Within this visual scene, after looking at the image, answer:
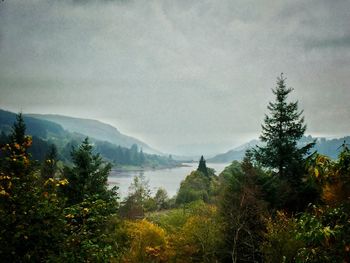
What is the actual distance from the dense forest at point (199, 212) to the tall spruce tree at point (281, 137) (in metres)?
0.09

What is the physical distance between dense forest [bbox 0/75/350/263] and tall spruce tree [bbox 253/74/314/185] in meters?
0.09

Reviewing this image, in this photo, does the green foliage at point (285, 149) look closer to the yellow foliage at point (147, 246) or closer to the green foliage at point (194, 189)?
the yellow foliage at point (147, 246)

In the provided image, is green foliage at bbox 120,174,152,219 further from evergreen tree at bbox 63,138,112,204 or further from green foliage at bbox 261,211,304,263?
green foliage at bbox 261,211,304,263

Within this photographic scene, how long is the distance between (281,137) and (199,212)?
10.0 meters

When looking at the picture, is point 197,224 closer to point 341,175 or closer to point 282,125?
point 282,125

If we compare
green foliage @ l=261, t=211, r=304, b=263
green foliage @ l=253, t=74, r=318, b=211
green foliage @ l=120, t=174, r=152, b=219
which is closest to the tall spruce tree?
green foliage @ l=253, t=74, r=318, b=211

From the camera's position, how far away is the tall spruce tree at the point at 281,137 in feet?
85.6

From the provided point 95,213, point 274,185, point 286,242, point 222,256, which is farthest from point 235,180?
point 95,213

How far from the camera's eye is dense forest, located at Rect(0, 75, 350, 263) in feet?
17.7

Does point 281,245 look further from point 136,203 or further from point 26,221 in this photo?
point 136,203

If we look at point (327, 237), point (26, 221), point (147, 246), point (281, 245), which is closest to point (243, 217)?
point (281, 245)

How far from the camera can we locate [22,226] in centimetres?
550

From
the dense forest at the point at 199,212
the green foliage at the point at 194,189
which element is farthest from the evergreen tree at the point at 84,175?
the green foliage at the point at 194,189

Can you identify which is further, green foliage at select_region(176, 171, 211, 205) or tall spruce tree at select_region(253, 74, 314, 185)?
green foliage at select_region(176, 171, 211, 205)
